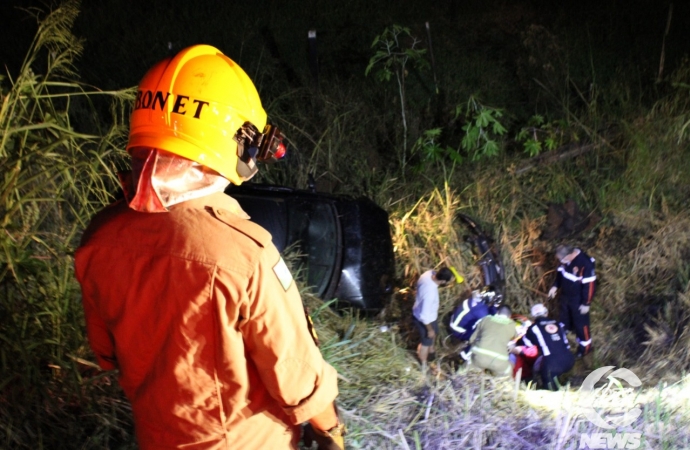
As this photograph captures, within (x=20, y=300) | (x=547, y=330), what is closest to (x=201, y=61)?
(x=20, y=300)

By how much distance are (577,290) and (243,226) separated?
4878 mm

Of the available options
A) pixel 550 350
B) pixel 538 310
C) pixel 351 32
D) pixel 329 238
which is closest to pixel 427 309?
pixel 329 238

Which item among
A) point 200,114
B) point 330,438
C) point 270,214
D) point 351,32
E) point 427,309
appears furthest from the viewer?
point 351,32

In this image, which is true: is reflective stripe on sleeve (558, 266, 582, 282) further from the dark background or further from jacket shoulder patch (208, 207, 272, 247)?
jacket shoulder patch (208, 207, 272, 247)

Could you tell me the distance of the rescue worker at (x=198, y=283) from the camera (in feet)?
4.02

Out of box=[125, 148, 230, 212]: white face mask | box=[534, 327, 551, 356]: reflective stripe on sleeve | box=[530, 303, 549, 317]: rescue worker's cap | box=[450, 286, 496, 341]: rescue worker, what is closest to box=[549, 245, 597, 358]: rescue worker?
box=[530, 303, 549, 317]: rescue worker's cap

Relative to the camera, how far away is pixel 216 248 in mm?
1202

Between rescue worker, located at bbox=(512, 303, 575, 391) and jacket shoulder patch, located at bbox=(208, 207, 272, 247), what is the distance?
14.3 feet

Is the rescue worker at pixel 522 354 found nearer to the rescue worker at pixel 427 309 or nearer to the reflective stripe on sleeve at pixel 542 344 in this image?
the reflective stripe on sleeve at pixel 542 344

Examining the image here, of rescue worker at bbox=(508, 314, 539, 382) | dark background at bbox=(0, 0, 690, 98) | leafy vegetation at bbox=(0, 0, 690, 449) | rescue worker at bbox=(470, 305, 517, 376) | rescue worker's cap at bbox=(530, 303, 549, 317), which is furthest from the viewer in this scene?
dark background at bbox=(0, 0, 690, 98)

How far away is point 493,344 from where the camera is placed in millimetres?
4547

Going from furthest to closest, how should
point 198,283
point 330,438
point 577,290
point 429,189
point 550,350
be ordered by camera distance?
1. point 429,189
2. point 577,290
3. point 550,350
4. point 330,438
5. point 198,283

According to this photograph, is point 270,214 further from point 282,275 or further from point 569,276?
point 569,276

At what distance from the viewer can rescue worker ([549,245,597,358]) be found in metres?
5.31
